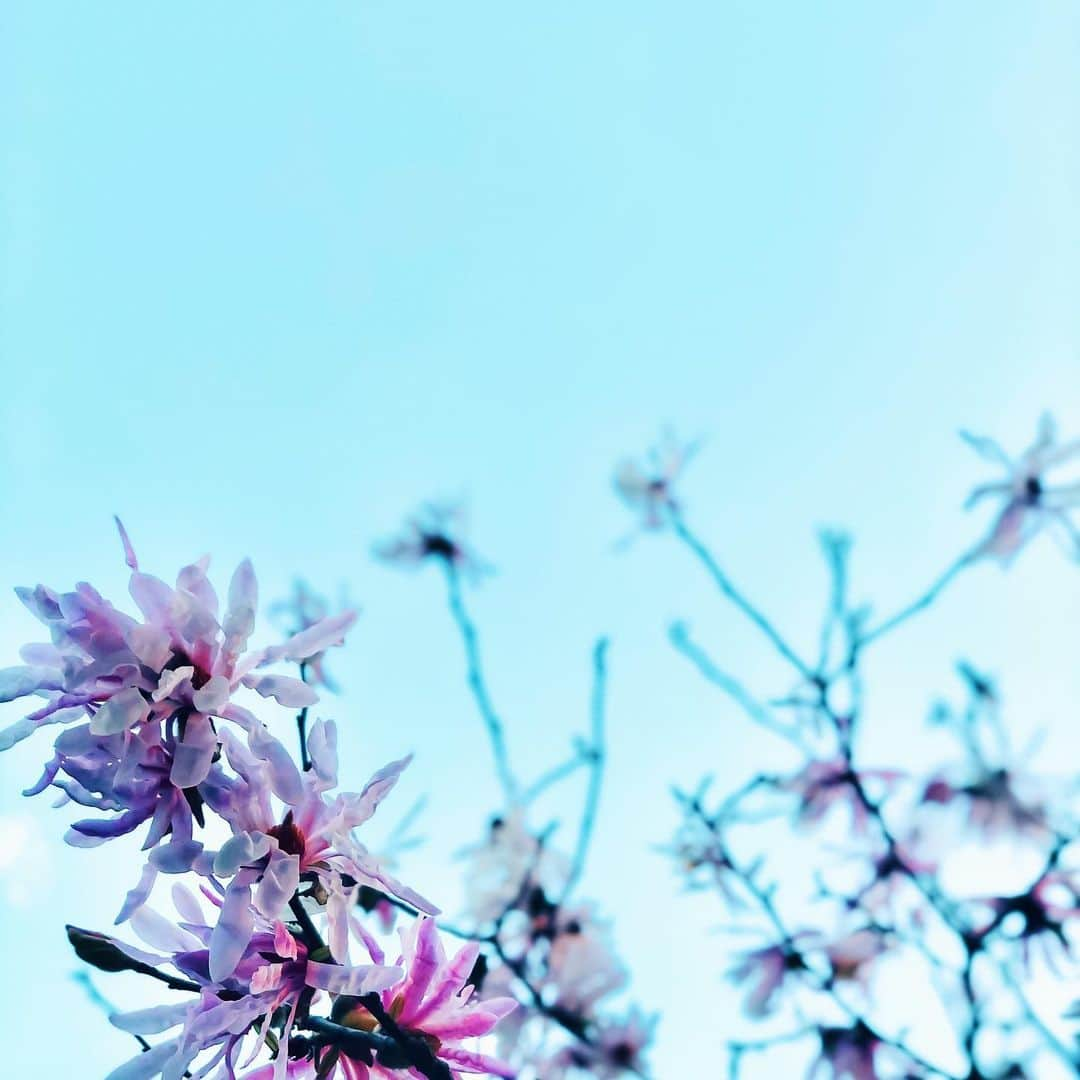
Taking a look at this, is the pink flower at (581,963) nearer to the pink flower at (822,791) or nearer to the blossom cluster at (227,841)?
the pink flower at (822,791)

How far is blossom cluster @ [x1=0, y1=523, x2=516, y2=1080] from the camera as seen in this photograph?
0.63 meters

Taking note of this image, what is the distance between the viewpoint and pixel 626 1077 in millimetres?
1812

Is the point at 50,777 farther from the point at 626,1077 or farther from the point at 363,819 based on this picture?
the point at 626,1077

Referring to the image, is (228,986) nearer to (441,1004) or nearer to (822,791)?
(441,1004)

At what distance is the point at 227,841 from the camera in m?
0.62

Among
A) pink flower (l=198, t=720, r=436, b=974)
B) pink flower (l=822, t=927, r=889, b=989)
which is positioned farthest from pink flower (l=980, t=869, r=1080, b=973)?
pink flower (l=198, t=720, r=436, b=974)

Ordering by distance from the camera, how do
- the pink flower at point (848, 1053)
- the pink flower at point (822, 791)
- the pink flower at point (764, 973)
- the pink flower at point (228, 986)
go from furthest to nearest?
the pink flower at point (822, 791) → the pink flower at point (764, 973) → the pink flower at point (848, 1053) → the pink flower at point (228, 986)

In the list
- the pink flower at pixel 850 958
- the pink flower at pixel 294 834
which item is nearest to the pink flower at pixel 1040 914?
the pink flower at pixel 850 958

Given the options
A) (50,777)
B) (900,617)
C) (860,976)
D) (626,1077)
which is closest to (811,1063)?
(860,976)

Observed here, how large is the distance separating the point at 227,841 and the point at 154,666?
Answer: 0.14 metres

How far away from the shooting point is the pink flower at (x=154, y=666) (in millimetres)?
653

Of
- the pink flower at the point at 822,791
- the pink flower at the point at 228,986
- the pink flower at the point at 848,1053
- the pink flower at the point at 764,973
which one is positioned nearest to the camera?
the pink flower at the point at 228,986

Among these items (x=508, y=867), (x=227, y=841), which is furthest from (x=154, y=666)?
(x=508, y=867)

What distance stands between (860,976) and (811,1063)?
200 millimetres
